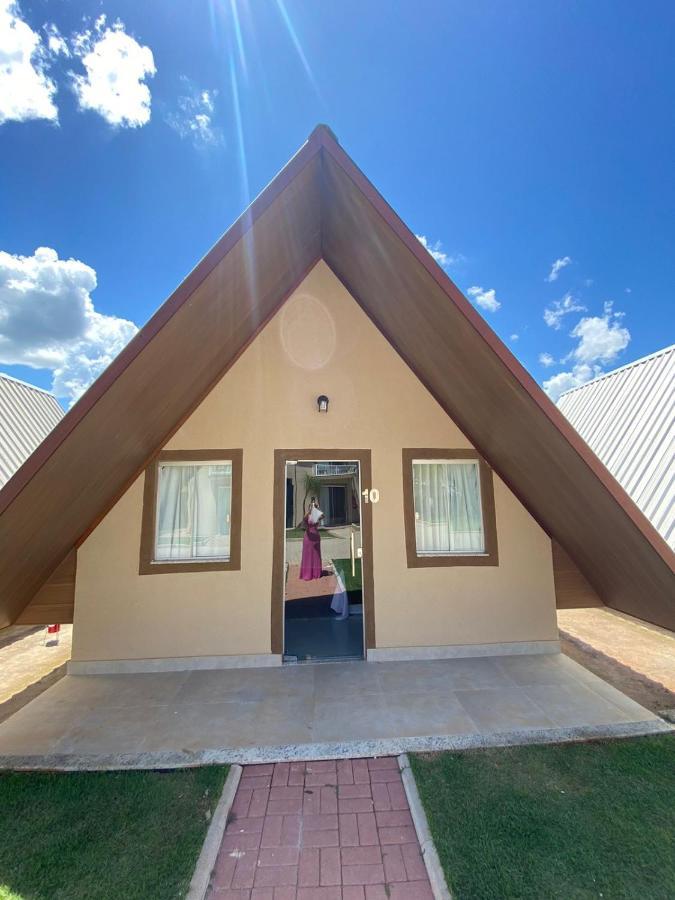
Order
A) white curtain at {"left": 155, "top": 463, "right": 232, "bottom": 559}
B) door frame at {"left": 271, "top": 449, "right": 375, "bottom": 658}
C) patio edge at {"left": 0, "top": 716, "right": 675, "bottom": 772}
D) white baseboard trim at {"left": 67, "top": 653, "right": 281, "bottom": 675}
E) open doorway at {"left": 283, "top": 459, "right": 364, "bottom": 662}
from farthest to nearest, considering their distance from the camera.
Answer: open doorway at {"left": 283, "top": 459, "right": 364, "bottom": 662}, white curtain at {"left": 155, "top": 463, "right": 232, "bottom": 559}, door frame at {"left": 271, "top": 449, "right": 375, "bottom": 658}, white baseboard trim at {"left": 67, "top": 653, "right": 281, "bottom": 675}, patio edge at {"left": 0, "top": 716, "right": 675, "bottom": 772}

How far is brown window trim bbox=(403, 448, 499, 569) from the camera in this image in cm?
512

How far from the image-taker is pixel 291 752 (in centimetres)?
325

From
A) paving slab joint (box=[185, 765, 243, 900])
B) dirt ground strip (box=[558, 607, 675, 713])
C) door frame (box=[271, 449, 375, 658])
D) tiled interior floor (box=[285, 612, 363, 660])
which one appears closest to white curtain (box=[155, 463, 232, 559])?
door frame (box=[271, 449, 375, 658])

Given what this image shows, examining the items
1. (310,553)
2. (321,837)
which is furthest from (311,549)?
(321,837)

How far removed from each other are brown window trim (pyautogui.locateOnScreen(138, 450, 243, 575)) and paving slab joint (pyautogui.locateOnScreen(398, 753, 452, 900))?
286cm

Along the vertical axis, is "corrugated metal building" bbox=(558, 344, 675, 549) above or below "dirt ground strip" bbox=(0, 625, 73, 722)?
above

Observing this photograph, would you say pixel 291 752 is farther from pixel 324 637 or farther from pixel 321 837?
pixel 324 637

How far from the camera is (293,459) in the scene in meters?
5.14

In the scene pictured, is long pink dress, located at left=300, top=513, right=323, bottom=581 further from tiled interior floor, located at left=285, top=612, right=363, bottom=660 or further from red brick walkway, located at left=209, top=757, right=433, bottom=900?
red brick walkway, located at left=209, top=757, right=433, bottom=900

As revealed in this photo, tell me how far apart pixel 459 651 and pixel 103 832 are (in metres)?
4.04

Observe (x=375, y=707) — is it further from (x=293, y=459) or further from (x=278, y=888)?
(x=293, y=459)

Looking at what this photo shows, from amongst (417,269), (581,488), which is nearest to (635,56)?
(417,269)

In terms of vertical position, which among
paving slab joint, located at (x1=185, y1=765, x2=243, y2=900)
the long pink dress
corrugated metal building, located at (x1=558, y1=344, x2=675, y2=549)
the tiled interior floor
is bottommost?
paving slab joint, located at (x1=185, y1=765, x2=243, y2=900)

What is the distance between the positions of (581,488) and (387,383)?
263 centimetres
